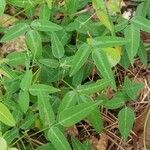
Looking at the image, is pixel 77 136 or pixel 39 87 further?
pixel 77 136

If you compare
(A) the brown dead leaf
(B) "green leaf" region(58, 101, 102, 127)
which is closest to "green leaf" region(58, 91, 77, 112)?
(B) "green leaf" region(58, 101, 102, 127)

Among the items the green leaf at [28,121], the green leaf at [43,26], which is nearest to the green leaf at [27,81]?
the green leaf at [28,121]

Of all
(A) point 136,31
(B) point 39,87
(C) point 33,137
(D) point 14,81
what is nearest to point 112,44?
(A) point 136,31

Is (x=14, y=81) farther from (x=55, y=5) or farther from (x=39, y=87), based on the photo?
(x=55, y=5)

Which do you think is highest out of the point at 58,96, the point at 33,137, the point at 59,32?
the point at 59,32

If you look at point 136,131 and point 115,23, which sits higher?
point 115,23

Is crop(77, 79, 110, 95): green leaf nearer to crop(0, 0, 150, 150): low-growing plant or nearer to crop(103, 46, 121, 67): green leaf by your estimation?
crop(0, 0, 150, 150): low-growing plant

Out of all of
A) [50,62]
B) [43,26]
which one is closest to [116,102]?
[50,62]
